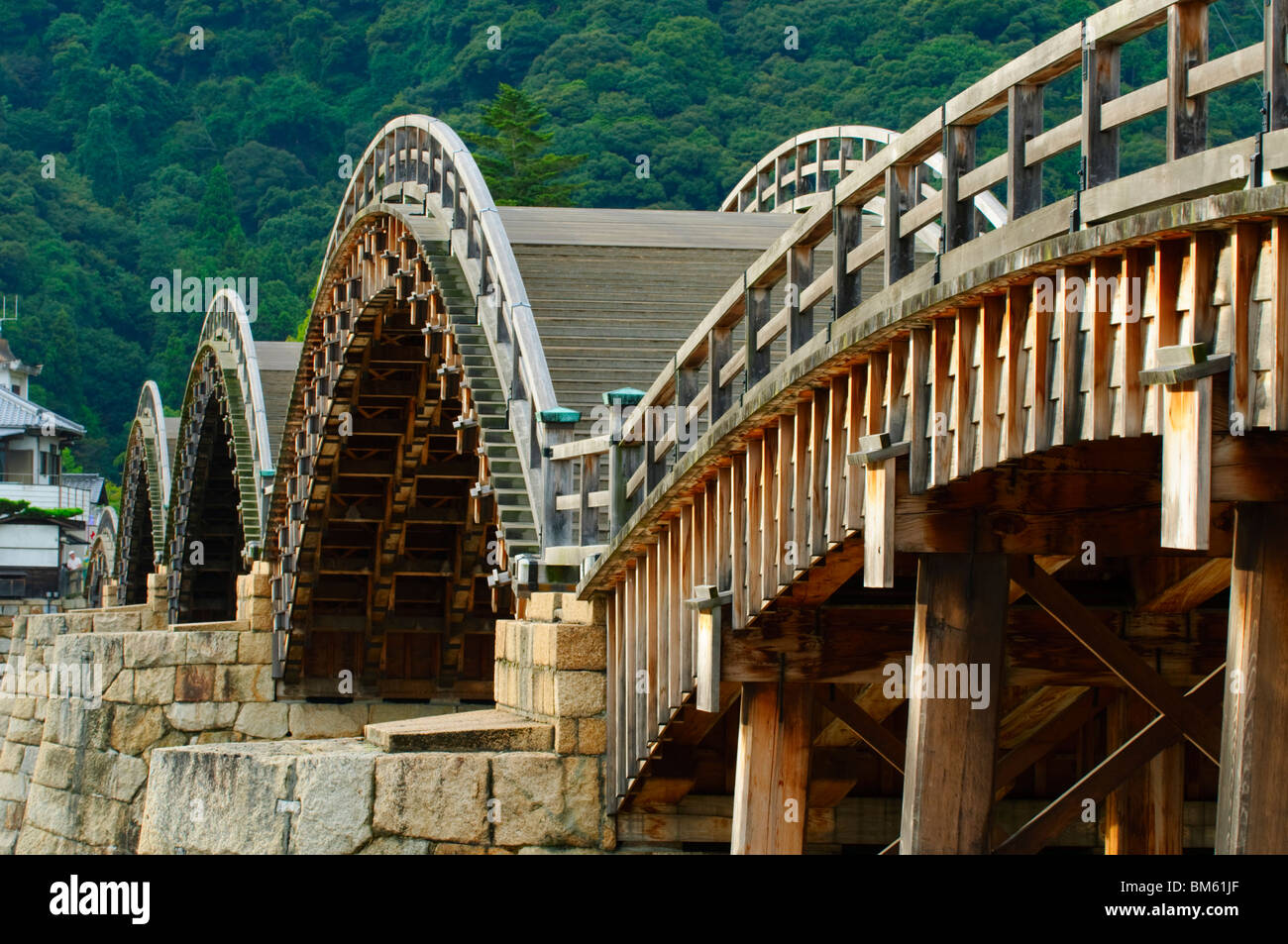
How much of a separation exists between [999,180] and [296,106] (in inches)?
3511

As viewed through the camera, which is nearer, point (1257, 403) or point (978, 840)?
point (1257, 403)

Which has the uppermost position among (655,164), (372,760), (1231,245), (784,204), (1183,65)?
(655,164)

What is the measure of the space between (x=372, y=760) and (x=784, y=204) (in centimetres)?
1743

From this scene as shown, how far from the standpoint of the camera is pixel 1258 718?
6.31 meters

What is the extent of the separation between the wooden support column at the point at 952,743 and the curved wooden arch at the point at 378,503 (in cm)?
1248

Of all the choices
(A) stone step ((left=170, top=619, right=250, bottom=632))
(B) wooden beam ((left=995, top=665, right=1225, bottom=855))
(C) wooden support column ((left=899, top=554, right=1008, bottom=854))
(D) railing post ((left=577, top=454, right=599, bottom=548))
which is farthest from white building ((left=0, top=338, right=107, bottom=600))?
(C) wooden support column ((left=899, top=554, right=1008, bottom=854))

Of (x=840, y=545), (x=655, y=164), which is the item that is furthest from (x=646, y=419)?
(x=655, y=164)

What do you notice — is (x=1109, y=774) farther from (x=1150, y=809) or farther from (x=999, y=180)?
(x=999, y=180)

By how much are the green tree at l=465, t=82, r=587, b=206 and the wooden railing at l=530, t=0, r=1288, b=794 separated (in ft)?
142

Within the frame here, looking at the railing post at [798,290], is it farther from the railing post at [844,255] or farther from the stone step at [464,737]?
the stone step at [464,737]

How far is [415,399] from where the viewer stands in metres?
24.6
